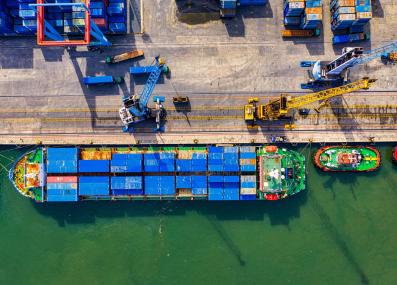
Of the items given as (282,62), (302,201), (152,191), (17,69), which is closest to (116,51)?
(17,69)

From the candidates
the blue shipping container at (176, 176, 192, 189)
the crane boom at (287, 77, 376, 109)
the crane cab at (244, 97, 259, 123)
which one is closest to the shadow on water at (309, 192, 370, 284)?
the crane boom at (287, 77, 376, 109)

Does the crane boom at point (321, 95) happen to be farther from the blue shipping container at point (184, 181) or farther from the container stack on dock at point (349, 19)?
the blue shipping container at point (184, 181)

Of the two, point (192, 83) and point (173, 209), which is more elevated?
point (192, 83)

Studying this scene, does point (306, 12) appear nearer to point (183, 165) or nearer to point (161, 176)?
point (183, 165)

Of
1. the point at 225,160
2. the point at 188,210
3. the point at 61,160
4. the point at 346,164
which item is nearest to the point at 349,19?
the point at 346,164

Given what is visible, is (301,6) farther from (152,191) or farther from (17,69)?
(17,69)

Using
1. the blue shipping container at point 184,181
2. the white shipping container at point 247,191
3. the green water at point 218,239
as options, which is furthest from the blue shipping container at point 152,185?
the white shipping container at point 247,191
